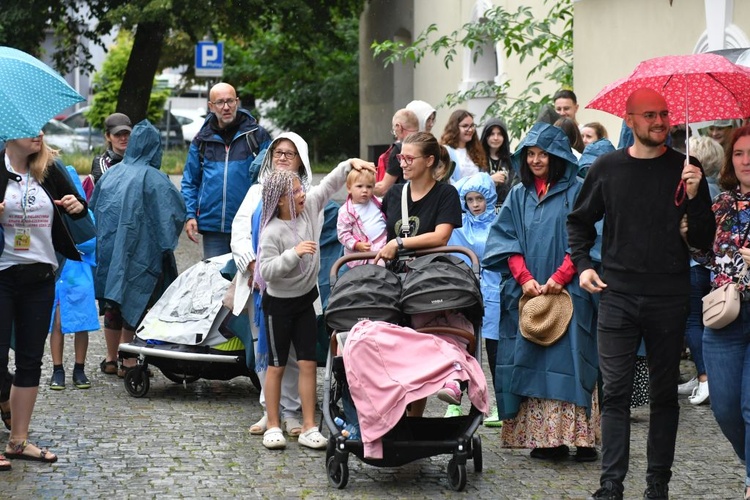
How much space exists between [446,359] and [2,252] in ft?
7.46

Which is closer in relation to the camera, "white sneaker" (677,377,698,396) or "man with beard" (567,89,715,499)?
"man with beard" (567,89,715,499)

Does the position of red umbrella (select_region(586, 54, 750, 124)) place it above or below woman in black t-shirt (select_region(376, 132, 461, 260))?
above

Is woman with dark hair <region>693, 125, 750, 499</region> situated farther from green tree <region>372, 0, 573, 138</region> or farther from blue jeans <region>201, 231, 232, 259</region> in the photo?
green tree <region>372, 0, 573, 138</region>

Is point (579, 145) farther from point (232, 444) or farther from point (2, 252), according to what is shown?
point (2, 252)

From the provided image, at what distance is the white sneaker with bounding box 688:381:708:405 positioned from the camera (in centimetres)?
896

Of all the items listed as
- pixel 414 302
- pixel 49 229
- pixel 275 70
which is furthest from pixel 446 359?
pixel 275 70

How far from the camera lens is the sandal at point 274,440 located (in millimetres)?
7480

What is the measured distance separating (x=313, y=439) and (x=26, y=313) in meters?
1.71

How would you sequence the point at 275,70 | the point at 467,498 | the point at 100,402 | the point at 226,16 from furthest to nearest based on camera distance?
the point at 275,70 < the point at 226,16 < the point at 100,402 < the point at 467,498

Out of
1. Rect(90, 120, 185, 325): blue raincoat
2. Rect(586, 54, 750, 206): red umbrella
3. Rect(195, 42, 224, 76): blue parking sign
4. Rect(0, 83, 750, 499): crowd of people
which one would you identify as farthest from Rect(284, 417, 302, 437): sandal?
Rect(195, 42, 224, 76): blue parking sign

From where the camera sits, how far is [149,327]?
9109mm

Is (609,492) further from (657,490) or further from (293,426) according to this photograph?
(293,426)

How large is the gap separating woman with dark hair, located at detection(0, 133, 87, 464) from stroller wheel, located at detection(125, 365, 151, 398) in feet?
5.83

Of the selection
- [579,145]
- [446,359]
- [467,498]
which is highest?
[579,145]
